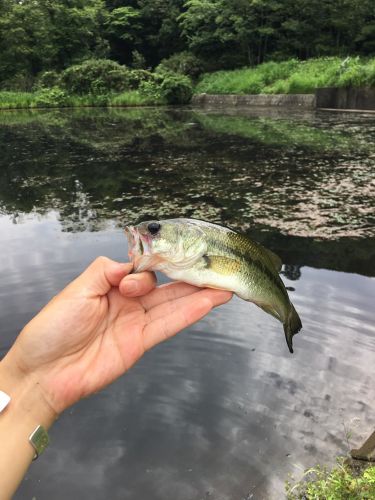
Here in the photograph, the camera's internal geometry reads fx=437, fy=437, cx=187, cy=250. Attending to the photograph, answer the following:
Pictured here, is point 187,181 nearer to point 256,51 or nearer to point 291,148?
point 291,148

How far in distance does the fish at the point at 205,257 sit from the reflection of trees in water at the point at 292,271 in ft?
9.09

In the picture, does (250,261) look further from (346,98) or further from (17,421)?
(346,98)

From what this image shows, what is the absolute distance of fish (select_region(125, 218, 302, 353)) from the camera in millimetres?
2115

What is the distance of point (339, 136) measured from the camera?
14.2 metres

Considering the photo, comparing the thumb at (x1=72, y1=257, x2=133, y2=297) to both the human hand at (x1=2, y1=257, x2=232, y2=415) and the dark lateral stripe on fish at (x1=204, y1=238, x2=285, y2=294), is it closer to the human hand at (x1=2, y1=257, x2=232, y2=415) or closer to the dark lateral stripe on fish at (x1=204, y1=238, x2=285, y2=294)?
the human hand at (x1=2, y1=257, x2=232, y2=415)

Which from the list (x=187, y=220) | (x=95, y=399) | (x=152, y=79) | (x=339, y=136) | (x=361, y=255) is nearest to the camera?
(x=187, y=220)

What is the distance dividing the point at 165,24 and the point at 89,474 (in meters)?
48.1

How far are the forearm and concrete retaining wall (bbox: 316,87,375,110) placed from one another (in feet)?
74.2

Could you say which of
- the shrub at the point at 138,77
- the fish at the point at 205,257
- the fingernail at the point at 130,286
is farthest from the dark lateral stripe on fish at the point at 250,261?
the shrub at the point at 138,77

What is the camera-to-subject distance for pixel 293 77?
2742 centimetres

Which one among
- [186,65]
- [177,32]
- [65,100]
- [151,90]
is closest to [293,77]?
[151,90]

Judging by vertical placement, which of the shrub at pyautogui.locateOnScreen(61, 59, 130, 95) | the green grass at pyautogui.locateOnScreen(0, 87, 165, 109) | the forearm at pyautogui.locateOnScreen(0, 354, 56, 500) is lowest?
the forearm at pyautogui.locateOnScreen(0, 354, 56, 500)

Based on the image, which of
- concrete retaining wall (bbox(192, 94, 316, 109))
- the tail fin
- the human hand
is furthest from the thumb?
concrete retaining wall (bbox(192, 94, 316, 109))

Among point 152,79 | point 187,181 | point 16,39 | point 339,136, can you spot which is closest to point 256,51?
point 152,79
